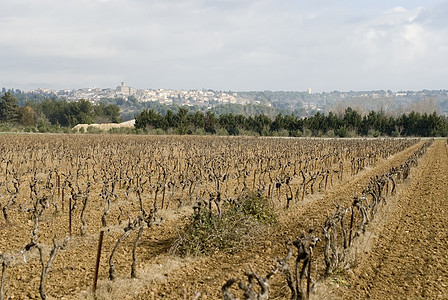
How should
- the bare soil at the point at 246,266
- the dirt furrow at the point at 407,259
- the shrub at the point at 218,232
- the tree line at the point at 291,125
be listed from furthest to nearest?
1. the tree line at the point at 291,125
2. the shrub at the point at 218,232
3. the dirt furrow at the point at 407,259
4. the bare soil at the point at 246,266

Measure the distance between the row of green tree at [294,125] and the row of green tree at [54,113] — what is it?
1959cm

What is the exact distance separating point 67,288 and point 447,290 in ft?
21.0

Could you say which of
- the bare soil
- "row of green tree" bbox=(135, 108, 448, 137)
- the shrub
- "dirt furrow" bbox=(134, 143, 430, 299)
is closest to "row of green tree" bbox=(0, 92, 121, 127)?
"row of green tree" bbox=(135, 108, 448, 137)

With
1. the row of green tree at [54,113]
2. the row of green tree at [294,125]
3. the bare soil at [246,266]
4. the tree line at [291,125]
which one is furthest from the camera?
the row of green tree at [54,113]

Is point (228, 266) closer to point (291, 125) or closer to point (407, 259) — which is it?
point (407, 259)

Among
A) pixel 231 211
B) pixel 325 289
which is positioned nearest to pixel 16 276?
pixel 231 211

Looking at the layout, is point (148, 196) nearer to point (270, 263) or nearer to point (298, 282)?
point (270, 263)

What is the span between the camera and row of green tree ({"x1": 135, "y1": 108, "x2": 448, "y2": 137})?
2606 inches

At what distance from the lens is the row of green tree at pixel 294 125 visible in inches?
2606

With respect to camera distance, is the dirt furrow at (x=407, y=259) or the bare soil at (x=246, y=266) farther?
the dirt furrow at (x=407, y=259)

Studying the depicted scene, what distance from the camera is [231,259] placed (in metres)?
7.98

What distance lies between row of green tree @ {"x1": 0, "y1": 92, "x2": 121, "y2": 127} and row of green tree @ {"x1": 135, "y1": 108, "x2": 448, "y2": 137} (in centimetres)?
1959

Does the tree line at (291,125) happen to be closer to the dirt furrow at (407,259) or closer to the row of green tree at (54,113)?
the row of green tree at (54,113)

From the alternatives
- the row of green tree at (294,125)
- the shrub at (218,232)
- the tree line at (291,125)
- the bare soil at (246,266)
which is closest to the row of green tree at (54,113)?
the tree line at (291,125)
